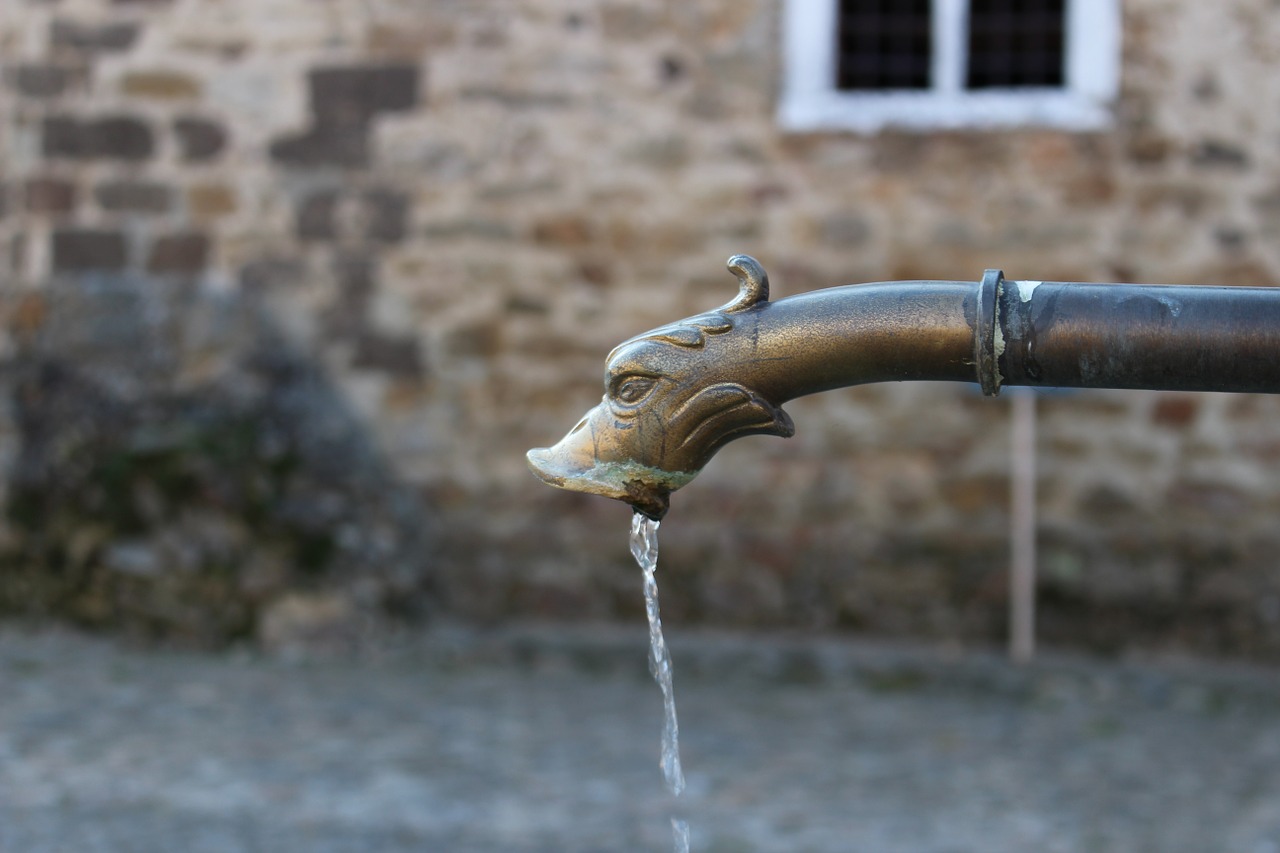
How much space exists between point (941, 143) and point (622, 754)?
97.8 inches

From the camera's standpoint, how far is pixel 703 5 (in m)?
5.80

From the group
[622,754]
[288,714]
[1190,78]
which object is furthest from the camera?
[1190,78]

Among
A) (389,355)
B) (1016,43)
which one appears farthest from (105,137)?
(1016,43)

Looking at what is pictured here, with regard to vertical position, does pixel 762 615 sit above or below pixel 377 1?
below

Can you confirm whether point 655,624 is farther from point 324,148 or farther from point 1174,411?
point 324,148

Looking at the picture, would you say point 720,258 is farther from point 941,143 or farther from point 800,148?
point 941,143

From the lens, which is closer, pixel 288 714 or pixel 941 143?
pixel 288 714

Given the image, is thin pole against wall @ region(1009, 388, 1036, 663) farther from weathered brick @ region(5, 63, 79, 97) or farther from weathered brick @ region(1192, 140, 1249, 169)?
weathered brick @ region(5, 63, 79, 97)

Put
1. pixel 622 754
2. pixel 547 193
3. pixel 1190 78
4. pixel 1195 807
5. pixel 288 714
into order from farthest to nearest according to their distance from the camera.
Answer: pixel 547 193 → pixel 1190 78 → pixel 288 714 → pixel 622 754 → pixel 1195 807

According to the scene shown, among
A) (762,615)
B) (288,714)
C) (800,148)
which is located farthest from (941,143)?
(288,714)

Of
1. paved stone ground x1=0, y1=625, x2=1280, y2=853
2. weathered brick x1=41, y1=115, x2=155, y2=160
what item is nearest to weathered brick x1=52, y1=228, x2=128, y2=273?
weathered brick x1=41, y1=115, x2=155, y2=160

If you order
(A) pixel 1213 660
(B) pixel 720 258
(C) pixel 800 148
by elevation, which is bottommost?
(A) pixel 1213 660

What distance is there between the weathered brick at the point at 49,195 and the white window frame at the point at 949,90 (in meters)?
2.73

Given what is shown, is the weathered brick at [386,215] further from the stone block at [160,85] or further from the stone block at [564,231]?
the stone block at [160,85]
